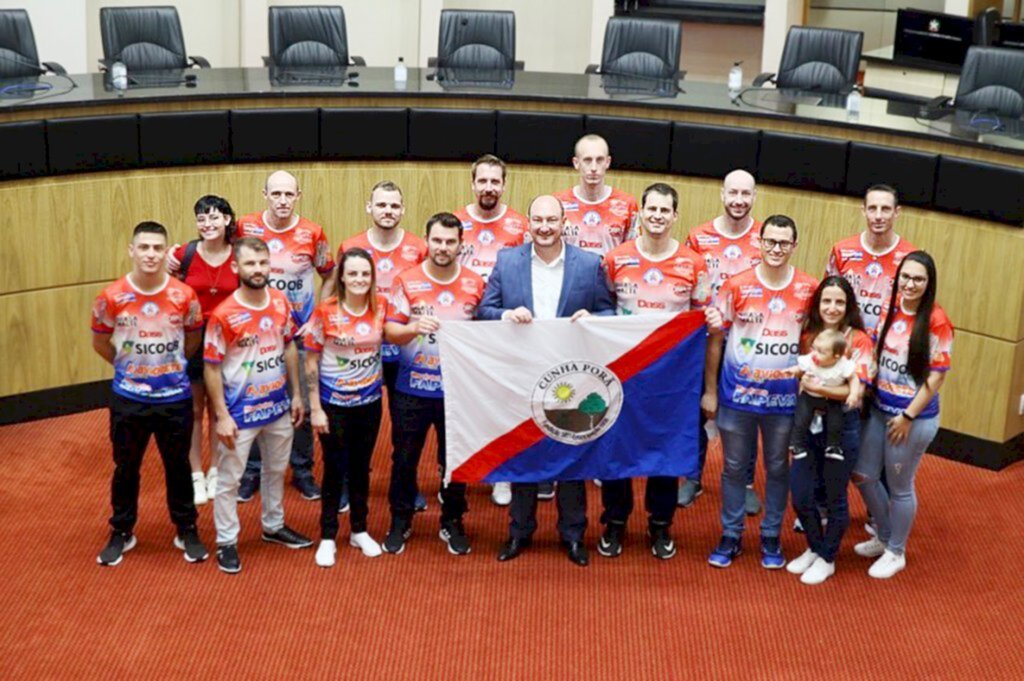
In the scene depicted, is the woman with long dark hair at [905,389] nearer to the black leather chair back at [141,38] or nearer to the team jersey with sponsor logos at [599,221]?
the team jersey with sponsor logos at [599,221]

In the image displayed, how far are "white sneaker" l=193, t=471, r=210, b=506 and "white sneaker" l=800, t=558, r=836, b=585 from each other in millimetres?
2393

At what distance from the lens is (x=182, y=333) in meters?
5.03

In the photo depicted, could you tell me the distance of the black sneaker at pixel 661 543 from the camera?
17.4 ft

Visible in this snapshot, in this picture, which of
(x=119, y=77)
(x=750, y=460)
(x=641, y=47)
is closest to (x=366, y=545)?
(x=750, y=460)

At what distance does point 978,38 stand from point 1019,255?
464 centimetres

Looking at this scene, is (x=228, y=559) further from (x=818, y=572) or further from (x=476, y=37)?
(x=476, y=37)

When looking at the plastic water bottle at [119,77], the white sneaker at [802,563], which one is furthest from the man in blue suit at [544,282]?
the plastic water bottle at [119,77]

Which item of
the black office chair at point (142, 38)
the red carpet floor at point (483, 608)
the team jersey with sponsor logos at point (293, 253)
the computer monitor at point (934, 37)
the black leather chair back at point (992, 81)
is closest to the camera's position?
the red carpet floor at point (483, 608)

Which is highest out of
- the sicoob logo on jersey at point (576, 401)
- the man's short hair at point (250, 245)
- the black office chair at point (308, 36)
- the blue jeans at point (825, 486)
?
the black office chair at point (308, 36)

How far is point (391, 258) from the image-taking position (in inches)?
213

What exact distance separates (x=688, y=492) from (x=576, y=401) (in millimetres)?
1039

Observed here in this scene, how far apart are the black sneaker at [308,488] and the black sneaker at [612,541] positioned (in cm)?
123

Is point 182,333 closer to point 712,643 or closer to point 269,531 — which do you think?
point 269,531

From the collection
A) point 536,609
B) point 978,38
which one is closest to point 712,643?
point 536,609
